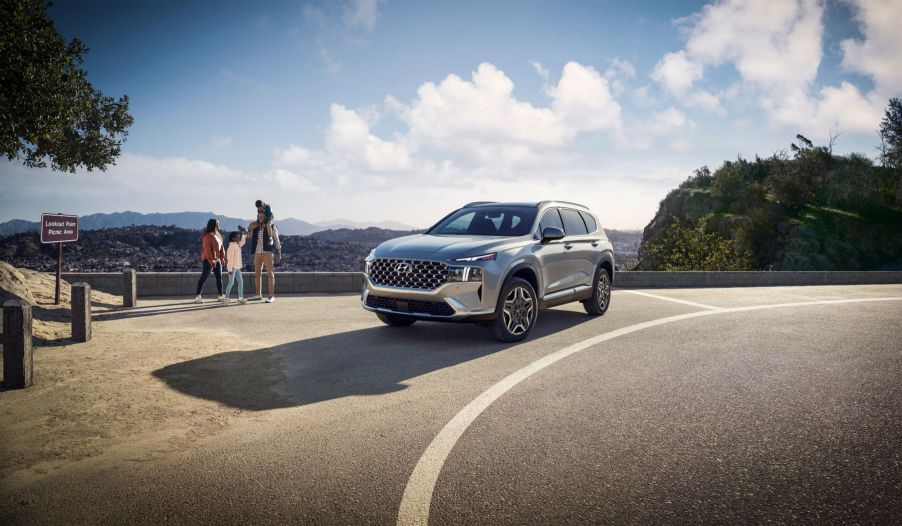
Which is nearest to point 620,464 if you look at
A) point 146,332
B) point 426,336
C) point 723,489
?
point 723,489

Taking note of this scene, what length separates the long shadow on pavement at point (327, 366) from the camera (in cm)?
488

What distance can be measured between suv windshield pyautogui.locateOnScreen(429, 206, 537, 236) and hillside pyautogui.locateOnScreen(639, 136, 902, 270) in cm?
2218

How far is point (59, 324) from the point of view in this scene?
7.95m

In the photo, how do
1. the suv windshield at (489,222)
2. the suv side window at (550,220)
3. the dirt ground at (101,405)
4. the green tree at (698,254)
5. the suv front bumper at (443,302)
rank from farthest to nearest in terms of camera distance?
the green tree at (698,254), the suv side window at (550,220), the suv windshield at (489,222), the suv front bumper at (443,302), the dirt ground at (101,405)

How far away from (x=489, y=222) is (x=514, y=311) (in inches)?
61.6

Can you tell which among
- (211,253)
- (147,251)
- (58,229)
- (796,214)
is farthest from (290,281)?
(796,214)

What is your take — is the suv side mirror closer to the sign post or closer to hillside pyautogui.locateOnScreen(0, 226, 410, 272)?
the sign post

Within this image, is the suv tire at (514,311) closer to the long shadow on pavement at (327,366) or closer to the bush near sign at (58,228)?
the long shadow on pavement at (327,366)

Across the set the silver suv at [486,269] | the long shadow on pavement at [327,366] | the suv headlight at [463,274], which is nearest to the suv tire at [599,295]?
the silver suv at [486,269]

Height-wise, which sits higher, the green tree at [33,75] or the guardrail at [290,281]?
the green tree at [33,75]

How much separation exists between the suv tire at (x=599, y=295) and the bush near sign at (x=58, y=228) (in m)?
9.37

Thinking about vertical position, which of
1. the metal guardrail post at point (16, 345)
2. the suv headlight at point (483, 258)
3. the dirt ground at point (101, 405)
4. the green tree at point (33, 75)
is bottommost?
the dirt ground at point (101, 405)

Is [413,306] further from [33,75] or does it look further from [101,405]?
[33,75]

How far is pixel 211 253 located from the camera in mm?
11734
